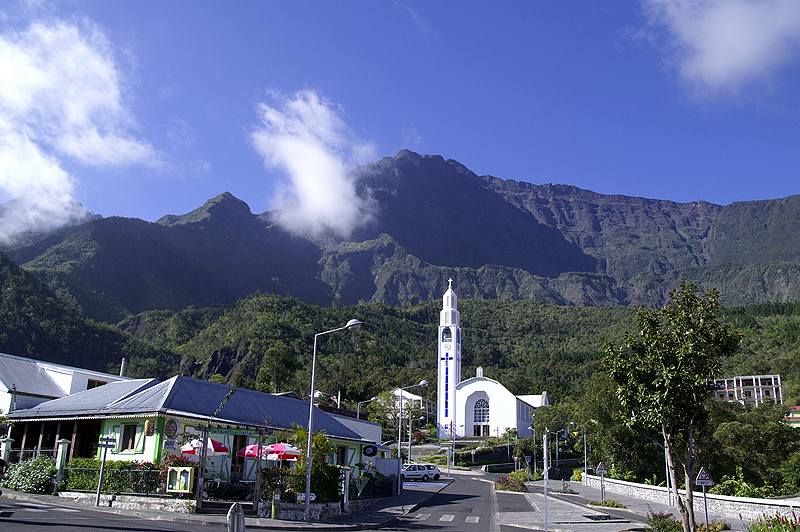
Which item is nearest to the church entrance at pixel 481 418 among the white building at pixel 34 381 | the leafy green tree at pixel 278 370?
the leafy green tree at pixel 278 370

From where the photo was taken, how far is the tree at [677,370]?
15.1 m

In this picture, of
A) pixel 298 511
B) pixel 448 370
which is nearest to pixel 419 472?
pixel 298 511

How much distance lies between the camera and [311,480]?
23.9 m

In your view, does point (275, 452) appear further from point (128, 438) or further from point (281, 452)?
point (128, 438)

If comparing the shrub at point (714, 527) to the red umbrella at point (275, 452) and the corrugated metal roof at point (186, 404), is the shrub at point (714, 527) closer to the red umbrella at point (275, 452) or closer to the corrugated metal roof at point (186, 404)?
the red umbrella at point (275, 452)

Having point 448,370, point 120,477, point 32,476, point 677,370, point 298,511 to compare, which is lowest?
point 298,511

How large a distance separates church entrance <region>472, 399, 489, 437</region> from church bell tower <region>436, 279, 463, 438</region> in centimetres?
337

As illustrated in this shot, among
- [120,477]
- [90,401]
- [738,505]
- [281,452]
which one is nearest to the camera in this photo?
[120,477]

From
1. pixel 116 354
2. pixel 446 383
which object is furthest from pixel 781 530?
pixel 116 354

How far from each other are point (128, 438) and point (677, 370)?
2207cm

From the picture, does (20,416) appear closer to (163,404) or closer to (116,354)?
(163,404)

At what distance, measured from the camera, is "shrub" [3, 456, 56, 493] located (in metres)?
24.5

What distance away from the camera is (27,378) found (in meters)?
36.3

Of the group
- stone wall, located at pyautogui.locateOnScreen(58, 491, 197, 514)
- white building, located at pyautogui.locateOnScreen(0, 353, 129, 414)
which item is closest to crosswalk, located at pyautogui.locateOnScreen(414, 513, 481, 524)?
stone wall, located at pyautogui.locateOnScreen(58, 491, 197, 514)
